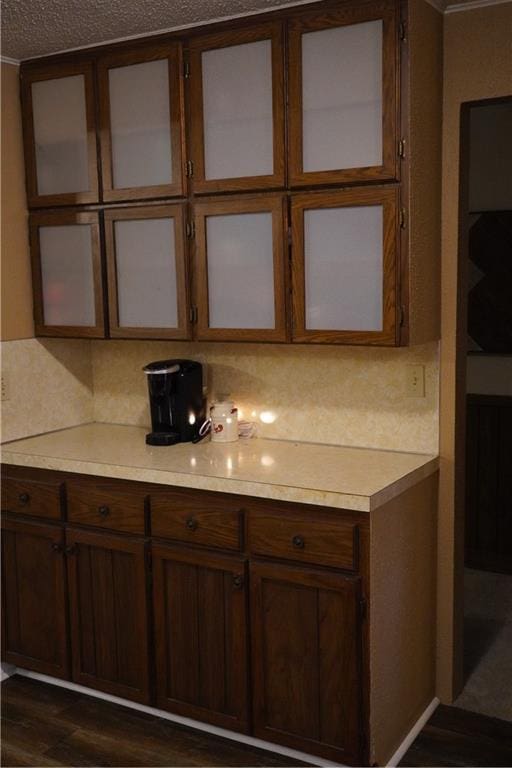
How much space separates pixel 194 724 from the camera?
2912 millimetres

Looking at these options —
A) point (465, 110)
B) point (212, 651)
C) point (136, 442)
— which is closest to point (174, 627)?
point (212, 651)

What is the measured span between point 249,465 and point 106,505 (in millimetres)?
540

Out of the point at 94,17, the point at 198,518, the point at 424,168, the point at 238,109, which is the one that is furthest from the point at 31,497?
the point at 424,168

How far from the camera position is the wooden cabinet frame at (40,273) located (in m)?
3.21

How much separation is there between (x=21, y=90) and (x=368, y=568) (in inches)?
88.1

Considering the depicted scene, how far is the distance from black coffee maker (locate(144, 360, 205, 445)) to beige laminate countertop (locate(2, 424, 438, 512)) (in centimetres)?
5

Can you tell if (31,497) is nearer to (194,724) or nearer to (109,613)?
(109,613)

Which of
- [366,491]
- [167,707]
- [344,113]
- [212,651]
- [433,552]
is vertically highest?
[344,113]

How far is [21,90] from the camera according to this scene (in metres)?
3.28

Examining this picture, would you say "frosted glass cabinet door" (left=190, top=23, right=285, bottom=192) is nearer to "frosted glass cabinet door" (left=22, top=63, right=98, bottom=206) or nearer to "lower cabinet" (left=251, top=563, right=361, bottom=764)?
"frosted glass cabinet door" (left=22, top=63, right=98, bottom=206)

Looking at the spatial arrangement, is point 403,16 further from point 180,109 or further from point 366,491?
point 366,491

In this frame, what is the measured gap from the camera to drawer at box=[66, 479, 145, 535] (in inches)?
114

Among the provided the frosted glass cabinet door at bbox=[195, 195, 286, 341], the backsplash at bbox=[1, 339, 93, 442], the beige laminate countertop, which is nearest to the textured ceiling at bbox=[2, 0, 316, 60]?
the frosted glass cabinet door at bbox=[195, 195, 286, 341]

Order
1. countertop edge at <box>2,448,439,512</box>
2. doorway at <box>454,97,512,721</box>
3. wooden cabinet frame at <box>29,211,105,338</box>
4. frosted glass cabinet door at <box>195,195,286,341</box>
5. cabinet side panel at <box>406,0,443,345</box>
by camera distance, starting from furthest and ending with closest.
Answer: doorway at <box>454,97,512,721</box>
wooden cabinet frame at <box>29,211,105,338</box>
frosted glass cabinet door at <box>195,195,286,341</box>
cabinet side panel at <box>406,0,443,345</box>
countertop edge at <box>2,448,439,512</box>
